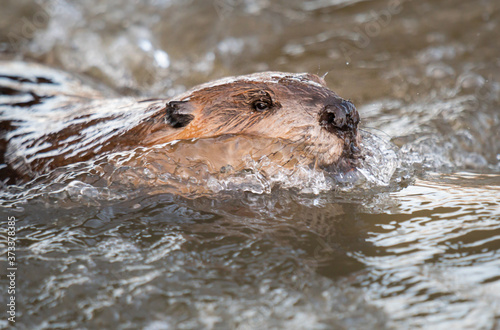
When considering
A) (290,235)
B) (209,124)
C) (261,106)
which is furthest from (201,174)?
(290,235)

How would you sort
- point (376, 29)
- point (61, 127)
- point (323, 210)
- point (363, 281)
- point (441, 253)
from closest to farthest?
point (363, 281), point (441, 253), point (323, 210), point (61, 127), point (376, 29)

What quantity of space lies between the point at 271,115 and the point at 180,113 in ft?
1.32

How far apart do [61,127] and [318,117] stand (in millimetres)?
1303

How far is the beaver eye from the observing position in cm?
250

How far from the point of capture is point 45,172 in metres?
2.69

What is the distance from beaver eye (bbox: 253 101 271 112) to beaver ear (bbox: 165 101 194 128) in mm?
282

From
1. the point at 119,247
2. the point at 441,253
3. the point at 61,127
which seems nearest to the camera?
the point at 441,253

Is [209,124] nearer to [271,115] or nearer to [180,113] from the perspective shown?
[180,113]

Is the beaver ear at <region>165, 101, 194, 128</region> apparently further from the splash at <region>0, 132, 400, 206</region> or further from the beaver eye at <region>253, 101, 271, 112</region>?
the beaver eye at <region>253, 101, 271, 112</region>

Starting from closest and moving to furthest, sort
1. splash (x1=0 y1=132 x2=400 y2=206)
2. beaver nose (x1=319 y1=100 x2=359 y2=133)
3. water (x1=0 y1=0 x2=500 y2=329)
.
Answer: water (x1=0 y1=0 x2=500 y2=329)
beaver nose (x1=319 y1=100 x2=359 y2=133)
splash (x1=0 y1=132 x2=400 y2=206)

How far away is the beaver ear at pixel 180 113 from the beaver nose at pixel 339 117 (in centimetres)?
58

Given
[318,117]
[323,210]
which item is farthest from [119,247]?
[318,117]

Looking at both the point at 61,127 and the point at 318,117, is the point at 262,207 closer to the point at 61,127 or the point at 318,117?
the point at 318,117

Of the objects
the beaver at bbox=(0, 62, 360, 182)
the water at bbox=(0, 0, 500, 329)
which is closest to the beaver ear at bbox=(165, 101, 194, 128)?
the beaver at bbox=(0, 62, 360, 182)
